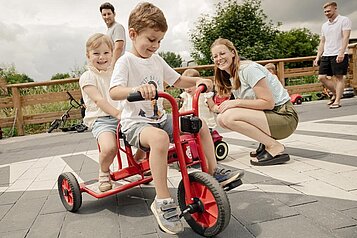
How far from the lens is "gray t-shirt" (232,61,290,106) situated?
9.25 ft

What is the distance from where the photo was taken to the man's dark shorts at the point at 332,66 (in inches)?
240

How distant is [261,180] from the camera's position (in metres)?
2.51

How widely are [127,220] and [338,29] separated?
558cm

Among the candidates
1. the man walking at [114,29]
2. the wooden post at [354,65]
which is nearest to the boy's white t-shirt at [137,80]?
the man walking at [114,29]

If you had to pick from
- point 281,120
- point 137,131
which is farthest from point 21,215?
point 281,120

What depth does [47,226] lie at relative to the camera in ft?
6.83

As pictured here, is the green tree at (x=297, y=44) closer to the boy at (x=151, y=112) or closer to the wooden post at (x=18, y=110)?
A: the wooden post at (x=18, y=110)

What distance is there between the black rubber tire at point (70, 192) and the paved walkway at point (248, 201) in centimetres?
7

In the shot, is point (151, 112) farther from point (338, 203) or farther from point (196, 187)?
point (338, 203)

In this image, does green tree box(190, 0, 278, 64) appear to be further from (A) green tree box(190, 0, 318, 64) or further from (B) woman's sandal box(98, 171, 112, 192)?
(B) woman's sandal box(98, 171, 112, 192)

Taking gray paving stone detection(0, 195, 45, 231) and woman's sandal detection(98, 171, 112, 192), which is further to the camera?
woman's sandal detection(98, 171, 112, 192)

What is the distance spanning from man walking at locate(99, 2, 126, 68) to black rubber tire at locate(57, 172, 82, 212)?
2092mm

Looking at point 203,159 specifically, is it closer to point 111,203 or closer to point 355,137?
point 111,203

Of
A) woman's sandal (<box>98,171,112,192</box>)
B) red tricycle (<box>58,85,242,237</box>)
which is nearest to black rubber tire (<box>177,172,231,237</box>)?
red tricycle (<box>58,85,242,237</box>)
